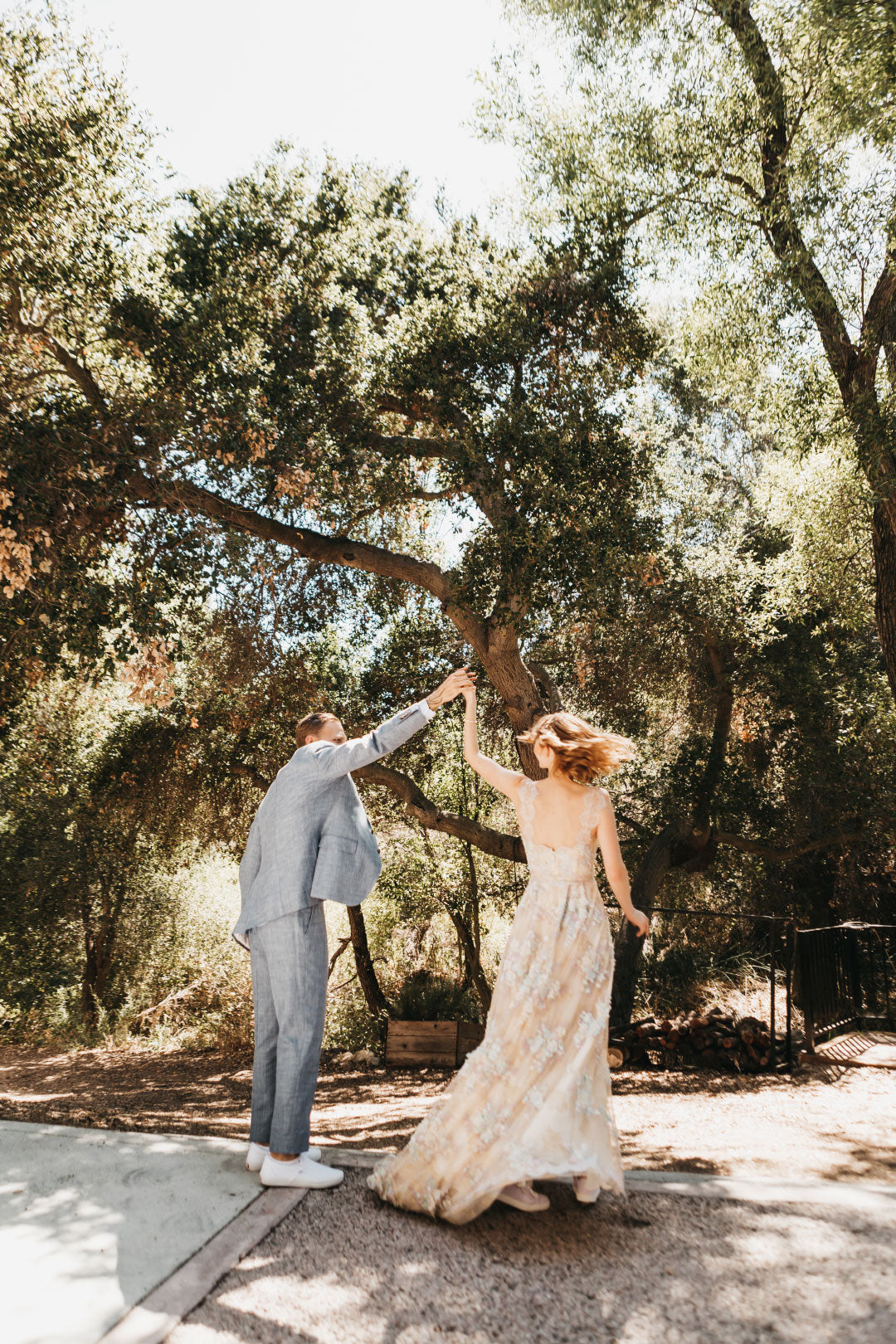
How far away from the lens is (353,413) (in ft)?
25.1

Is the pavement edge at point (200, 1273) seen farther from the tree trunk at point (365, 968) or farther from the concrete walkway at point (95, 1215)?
the tree trunk at point (365, 968)

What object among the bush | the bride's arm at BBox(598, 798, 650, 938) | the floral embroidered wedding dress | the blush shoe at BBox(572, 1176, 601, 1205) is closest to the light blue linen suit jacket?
the floral embroidered wedding dress

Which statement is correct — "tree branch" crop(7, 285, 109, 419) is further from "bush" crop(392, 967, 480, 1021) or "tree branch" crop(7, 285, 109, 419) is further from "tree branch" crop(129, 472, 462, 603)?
"bush" crop(392, 967, 480, 1021)

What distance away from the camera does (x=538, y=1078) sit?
322 centimetres

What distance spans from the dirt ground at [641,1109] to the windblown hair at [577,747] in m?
1.99

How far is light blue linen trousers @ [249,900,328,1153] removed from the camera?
11.3 ft

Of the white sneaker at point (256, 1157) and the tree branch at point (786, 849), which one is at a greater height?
the tree branch at point (786, 849)

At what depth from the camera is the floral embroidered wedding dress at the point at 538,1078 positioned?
3.09 metres

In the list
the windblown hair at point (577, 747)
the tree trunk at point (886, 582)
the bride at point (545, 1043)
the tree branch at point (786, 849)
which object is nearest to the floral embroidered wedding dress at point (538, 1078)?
the bride at point (545, 1043)

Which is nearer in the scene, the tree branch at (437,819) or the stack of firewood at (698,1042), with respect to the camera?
the stack of firewood at (698,1042)

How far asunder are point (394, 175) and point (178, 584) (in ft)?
14.8

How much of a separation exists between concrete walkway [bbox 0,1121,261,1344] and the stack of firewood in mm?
5564

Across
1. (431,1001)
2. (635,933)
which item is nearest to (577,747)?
(635,933)

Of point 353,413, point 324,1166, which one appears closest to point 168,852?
point 353,413
